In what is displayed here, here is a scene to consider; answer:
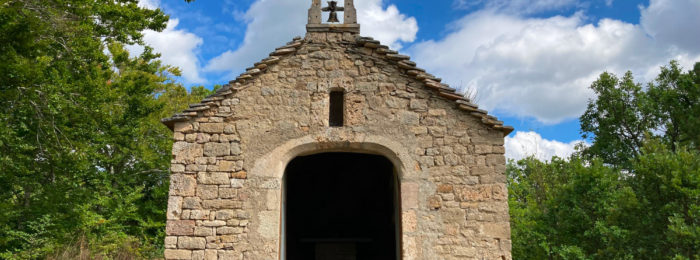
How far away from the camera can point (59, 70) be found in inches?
411

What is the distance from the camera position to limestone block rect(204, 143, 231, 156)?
6266 mm

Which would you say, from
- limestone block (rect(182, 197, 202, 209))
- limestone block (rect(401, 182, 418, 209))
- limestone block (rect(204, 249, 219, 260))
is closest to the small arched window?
limestone block (rect(401, 182, 418, 209))

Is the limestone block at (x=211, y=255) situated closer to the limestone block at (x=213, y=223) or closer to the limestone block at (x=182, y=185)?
the limestone block at (x=213, y=223)

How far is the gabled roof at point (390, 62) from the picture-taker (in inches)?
251

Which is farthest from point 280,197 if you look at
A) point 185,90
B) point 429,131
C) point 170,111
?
point 185,90

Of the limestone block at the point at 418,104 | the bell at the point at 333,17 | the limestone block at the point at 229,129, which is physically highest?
the bell at the point at 333,17

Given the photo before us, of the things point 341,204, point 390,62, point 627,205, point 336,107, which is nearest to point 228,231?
point 336,107

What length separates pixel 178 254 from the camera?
232 inches

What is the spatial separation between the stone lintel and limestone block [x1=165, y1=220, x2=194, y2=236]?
322 centimetres

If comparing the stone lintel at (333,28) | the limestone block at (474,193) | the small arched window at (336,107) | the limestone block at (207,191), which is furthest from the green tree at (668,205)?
the limestone block at (207,191)

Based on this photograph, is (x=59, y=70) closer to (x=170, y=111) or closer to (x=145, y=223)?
(x=145, y=223)

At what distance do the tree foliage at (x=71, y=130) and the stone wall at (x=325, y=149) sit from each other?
426 centimetres

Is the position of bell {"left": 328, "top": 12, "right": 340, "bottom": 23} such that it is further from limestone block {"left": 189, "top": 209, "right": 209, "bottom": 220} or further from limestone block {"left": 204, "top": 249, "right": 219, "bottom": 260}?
limestone block {"left": 204, "top": 249, "right": 219, "bottom": 260}

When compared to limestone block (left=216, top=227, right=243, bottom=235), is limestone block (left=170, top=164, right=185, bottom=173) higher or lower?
higher
